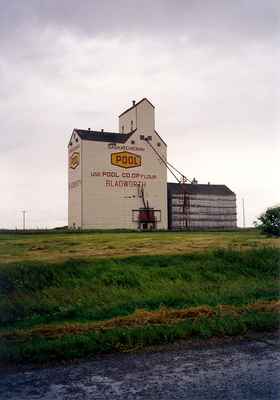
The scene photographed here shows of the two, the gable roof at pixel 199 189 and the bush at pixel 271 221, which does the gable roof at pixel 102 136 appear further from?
the bush at pixel 271 221

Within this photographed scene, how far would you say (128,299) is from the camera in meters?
11.3

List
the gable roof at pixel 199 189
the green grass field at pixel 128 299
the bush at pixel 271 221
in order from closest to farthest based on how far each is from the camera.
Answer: the green grass field at pixel 128 299 < the bush at pixel 271 221 < the gable roof at pixel 199 189

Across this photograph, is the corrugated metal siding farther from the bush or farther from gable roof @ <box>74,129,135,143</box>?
the bush

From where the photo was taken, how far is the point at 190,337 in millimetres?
6977

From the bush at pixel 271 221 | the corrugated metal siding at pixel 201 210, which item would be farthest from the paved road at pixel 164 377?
the corrugated metal siding at pixel 201 210

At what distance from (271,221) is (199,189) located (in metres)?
33.5

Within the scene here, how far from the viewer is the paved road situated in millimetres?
4488

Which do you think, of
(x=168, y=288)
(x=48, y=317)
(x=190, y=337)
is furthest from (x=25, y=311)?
(x=190, y=337)

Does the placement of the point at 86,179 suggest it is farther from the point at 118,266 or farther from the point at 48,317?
the point at 48,317

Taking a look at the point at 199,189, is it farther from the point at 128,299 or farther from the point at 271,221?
the point at 128,299

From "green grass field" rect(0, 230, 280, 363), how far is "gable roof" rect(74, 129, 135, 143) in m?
32.9

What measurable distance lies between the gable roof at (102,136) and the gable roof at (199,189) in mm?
9875

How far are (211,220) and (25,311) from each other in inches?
1994

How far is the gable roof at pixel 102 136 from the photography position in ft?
168
